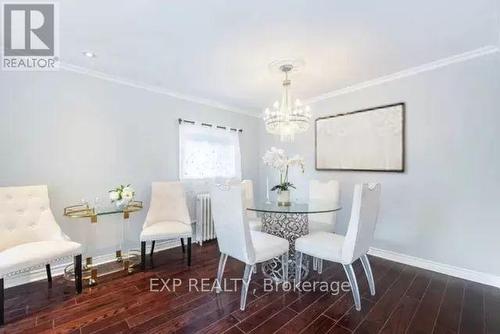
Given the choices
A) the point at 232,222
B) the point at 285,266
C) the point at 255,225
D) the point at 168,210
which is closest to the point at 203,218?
the point at 168,210

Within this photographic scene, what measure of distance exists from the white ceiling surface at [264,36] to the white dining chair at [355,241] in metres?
1.29

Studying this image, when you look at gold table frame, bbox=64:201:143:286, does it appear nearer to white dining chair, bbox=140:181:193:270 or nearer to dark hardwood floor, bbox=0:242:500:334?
dark hardwood floor, bbox=0:242:500:334

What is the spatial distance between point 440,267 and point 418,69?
222 cm

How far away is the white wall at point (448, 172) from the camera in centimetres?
240

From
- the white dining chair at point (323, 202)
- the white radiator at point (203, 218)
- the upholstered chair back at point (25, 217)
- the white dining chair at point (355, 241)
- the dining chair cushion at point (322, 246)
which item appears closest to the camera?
the white dining chair at point (355, 241)

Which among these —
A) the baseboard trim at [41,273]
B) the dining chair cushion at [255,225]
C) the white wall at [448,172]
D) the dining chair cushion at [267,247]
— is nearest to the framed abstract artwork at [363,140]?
the white wall at [448,172]

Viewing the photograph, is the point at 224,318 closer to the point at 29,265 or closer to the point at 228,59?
the point at 29,265

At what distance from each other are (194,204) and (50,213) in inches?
69.2

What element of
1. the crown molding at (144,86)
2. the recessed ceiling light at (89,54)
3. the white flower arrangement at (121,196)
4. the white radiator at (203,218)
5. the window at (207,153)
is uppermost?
the recessed ceiling light at (89,54)

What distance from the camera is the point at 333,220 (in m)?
2.99

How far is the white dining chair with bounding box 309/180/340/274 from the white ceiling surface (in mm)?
1376

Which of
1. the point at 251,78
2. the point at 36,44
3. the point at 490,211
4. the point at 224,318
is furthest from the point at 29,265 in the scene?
the point at 490,211

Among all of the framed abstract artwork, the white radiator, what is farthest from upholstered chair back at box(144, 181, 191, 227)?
the framed abstract artwork

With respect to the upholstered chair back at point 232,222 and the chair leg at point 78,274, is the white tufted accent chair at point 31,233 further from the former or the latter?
the upholstered chair back at point 232,222
